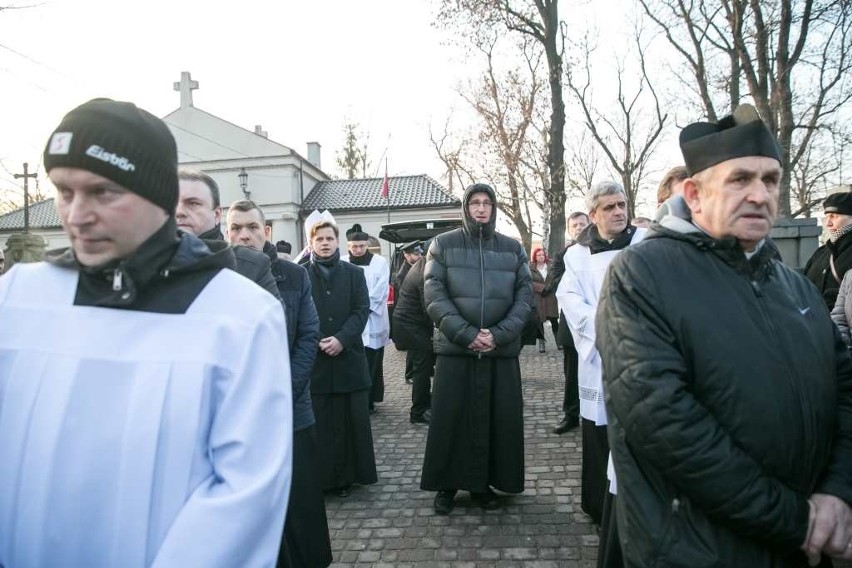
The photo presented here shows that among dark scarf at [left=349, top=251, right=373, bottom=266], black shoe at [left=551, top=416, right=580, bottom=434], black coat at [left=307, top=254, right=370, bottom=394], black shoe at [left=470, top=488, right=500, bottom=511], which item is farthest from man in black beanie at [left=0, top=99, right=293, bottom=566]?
dark scarf at [left=349, top=251, right=373, bottom=266]

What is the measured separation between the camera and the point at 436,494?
4.68 metres

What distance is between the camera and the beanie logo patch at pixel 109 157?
1.45 metres

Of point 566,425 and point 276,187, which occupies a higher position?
point 276,187

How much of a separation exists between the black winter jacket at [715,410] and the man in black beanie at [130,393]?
107 cm

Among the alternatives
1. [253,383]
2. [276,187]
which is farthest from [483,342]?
[276,187]

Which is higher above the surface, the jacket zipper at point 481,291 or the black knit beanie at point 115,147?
the black knit beanie at point 115,147

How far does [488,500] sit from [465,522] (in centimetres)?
29

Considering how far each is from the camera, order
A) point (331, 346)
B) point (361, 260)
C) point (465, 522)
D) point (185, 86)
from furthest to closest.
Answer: point (185, 86), point (361, 260), point (331, 346), point (465, 522)

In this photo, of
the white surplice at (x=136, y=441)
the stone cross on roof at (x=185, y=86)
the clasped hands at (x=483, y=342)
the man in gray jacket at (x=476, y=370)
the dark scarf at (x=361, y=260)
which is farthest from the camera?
the stone cross on roof at (x=185, y=86)

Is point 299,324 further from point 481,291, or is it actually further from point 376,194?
point 376,194

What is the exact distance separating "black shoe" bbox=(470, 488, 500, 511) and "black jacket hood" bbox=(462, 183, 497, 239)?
1.85 m

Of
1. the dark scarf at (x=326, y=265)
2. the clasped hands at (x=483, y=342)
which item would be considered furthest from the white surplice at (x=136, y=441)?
the dark scarf at (x=326, y=265)

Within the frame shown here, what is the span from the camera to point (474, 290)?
14.1 ft

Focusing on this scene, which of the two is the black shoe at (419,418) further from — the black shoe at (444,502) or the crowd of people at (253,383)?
the crowd of people at (253,383)
